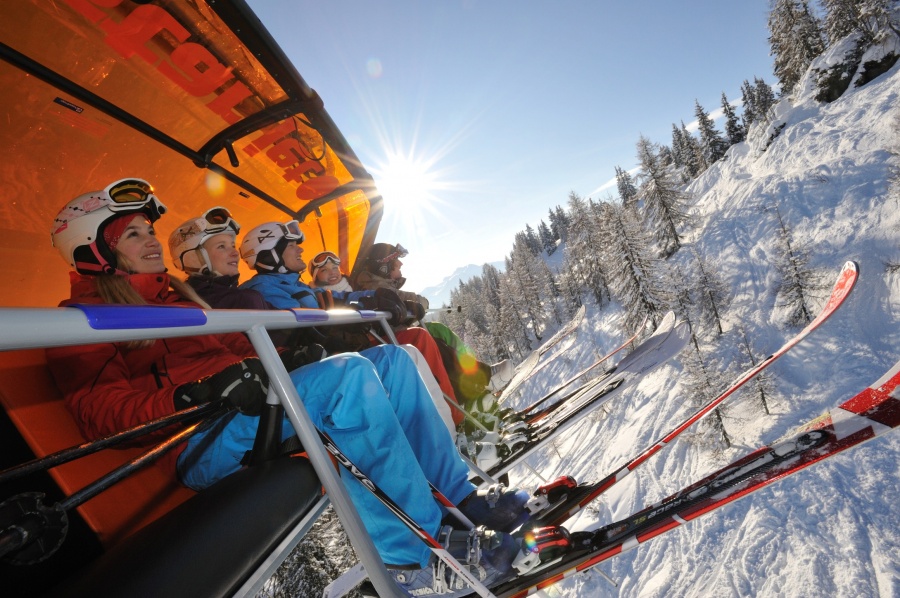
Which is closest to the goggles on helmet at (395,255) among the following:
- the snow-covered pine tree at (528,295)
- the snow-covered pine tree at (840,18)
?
the snow-covered pine tree at (528,295)

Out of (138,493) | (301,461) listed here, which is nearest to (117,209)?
(138,493)

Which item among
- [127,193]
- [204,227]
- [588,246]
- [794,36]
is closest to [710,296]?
[588,246]

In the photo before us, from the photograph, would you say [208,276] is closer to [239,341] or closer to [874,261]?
[239,341]

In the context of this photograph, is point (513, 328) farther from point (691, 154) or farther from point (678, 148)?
point (678, 148)

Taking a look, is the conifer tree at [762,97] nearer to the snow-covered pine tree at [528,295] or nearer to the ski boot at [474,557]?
the snow-covered pine tree at [528,295]

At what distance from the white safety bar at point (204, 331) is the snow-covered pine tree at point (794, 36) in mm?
72075

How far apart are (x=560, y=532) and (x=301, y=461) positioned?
5.18 ft

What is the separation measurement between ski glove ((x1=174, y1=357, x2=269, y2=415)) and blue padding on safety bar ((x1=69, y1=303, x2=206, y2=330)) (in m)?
0.44

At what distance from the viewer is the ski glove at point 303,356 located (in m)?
2.13

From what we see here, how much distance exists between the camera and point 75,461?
194 centimetres

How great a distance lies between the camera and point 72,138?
3258 mm

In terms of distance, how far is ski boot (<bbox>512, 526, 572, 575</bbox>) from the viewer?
215cm

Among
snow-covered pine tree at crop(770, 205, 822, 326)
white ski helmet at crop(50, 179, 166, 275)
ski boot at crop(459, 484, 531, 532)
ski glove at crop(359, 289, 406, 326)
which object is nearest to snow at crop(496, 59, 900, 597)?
snow-covered pine tree at crop(770, 205, 822, 326)

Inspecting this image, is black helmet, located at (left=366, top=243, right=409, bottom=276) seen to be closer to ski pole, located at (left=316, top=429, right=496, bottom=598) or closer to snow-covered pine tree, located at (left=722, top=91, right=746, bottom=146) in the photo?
ski pole, located at (left=316, top=429, right=496, bottom=598)
